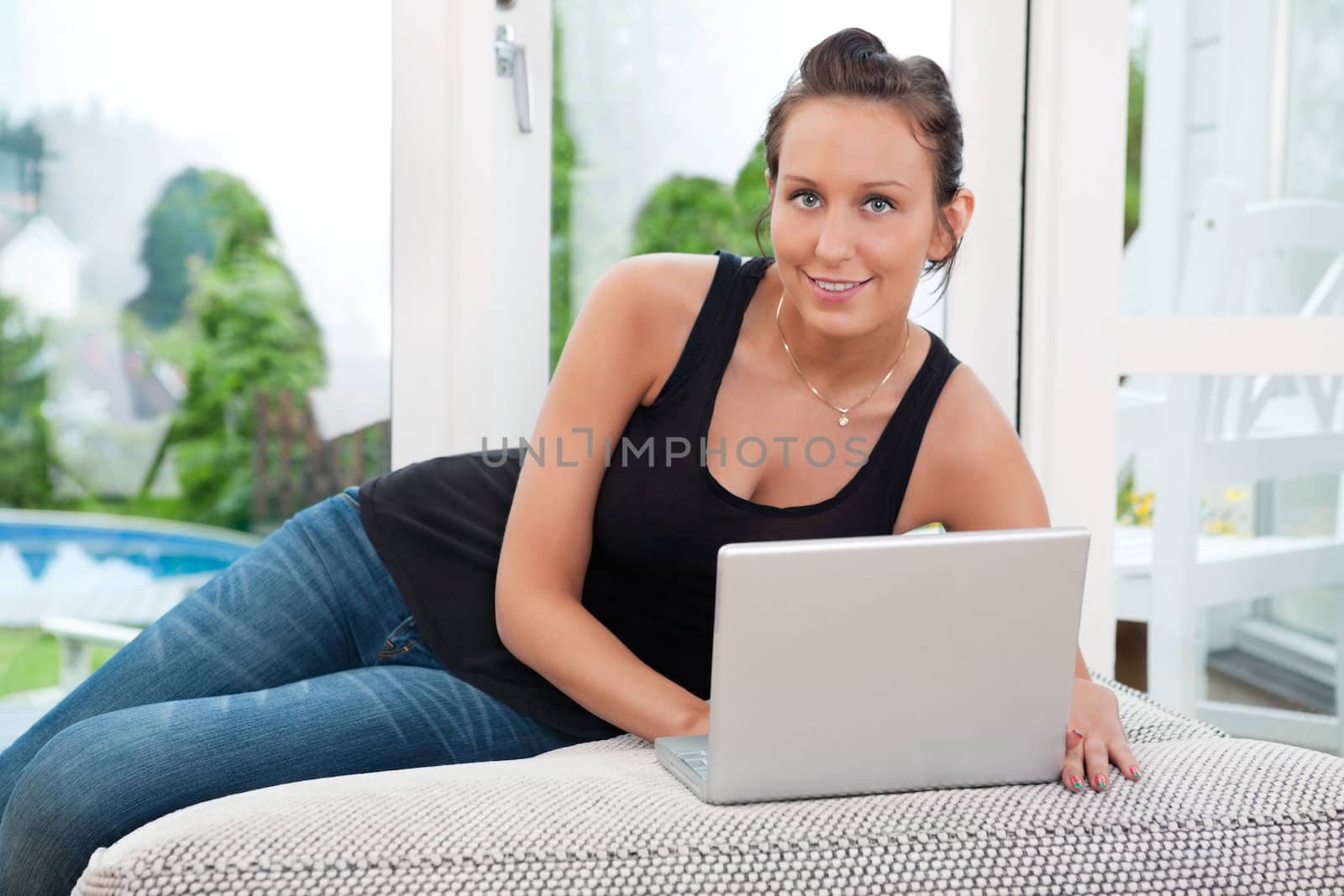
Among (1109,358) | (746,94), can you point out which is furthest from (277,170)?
(1109,358)

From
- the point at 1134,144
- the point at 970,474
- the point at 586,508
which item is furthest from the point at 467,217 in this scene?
the point at 1134,144

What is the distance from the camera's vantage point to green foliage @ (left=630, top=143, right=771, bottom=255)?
7.22 feet

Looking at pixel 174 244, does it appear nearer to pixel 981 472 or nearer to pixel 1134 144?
pixel 981 472

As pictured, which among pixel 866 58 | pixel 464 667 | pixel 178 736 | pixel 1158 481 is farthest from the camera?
pixel 1158 481

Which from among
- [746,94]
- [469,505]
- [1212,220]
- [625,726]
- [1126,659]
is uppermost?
[746,94]

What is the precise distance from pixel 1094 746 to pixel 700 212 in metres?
1.39

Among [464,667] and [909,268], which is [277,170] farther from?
[909,268]

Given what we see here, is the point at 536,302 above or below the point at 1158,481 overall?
above

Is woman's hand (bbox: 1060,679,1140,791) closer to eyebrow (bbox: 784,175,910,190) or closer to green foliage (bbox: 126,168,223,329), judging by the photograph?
eyebrow (bbox: 784,175,910,190)

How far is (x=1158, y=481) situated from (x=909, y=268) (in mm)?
1193

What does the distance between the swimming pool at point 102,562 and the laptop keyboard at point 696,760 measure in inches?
61.4

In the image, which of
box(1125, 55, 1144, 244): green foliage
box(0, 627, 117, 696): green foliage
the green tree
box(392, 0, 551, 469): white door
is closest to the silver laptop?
box(392, 0, 551, 469): white door

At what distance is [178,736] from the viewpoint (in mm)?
1198

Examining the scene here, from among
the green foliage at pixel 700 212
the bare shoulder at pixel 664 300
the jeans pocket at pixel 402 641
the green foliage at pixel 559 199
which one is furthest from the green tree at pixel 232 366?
the bare shoulder at pixel 664 300
